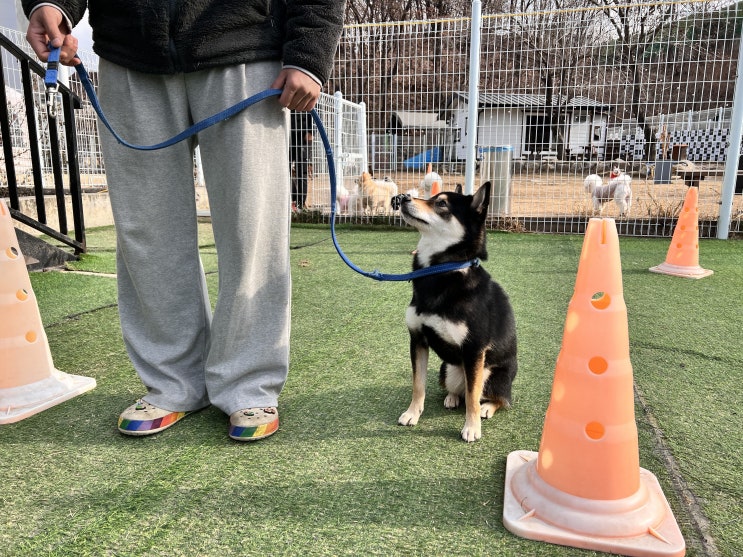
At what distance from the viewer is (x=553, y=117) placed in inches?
266

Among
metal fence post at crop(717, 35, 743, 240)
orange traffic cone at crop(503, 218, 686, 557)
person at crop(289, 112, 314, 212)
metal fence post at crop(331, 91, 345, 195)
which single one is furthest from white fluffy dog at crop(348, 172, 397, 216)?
orange traffic cone at crop(503, 218, 686, 557)

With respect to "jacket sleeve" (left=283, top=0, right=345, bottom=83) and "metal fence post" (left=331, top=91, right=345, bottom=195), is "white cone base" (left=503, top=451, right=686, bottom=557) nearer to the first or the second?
"jacket sleeve" (left=283, top=0, right=345, bottom=83)

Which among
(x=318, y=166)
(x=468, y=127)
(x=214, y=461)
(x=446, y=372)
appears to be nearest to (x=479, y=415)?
(x=446, y=372)

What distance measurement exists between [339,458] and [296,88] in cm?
119

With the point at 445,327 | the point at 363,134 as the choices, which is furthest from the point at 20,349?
the point at 363,134

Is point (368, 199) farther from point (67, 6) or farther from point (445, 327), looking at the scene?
point (67, 6)

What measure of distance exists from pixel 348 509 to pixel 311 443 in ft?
1.27

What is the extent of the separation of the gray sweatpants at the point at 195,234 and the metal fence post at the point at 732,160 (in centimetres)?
615

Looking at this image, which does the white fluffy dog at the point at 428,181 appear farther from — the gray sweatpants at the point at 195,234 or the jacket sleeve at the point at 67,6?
the jacket sleeve at the point at 67,6

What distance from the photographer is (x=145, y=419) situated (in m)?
1.84

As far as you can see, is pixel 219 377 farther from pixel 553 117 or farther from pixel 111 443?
pixel 553 117

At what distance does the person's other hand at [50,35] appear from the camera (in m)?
1.63

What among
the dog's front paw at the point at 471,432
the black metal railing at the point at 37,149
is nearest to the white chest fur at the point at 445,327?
the dog's front paw at the point at 471,432

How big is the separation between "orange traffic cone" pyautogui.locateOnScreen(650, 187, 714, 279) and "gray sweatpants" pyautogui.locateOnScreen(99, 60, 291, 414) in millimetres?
3796
